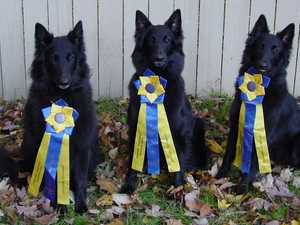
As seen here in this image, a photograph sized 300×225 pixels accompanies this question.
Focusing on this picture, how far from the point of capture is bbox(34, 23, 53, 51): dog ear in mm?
2566

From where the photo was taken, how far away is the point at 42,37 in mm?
2596

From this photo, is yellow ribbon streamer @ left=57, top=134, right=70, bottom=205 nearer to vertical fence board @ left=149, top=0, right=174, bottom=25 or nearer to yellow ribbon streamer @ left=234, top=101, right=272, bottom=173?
yellow ribbon streamer @ left=234, top=101, right=272, bottom=173

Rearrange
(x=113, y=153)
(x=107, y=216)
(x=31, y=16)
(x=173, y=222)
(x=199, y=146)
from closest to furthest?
(x=173, y=222) < (x=107, y=216) < (x=199, y=146) < (x=113, y=153) < (x=31, y=16)

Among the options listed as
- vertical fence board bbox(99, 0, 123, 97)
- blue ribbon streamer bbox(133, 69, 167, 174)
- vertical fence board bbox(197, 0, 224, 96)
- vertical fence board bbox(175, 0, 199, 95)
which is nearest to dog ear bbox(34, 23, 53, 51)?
blue ribbon streamer bbox(133, 69, 167, 174)

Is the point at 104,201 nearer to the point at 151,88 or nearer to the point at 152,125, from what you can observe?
the point at 152,125

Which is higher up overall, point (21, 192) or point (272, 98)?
point (272, 98)

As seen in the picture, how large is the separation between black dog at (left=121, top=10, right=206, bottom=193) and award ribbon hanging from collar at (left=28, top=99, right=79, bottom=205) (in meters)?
0.52

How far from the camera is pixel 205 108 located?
4.50 metres

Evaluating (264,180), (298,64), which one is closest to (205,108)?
(298,64)

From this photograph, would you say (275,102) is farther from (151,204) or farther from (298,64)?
(298,64)

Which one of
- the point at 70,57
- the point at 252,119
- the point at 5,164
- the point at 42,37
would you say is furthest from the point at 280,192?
the point at 5,164

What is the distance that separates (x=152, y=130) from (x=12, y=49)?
2.49 m

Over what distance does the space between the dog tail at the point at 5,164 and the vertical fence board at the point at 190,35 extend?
2453mm

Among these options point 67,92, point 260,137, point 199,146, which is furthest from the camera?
point 199,146
